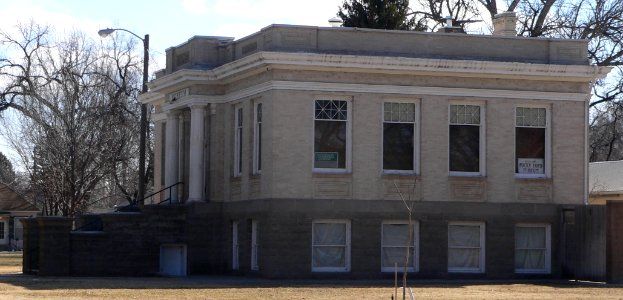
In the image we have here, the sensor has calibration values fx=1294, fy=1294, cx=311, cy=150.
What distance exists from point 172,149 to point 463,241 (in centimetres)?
1003

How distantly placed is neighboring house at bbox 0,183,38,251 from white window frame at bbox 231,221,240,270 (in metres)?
45.3

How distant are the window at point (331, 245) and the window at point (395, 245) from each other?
1.03m

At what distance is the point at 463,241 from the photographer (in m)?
36.0

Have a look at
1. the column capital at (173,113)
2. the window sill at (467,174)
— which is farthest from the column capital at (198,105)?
the window sill at (467,174)

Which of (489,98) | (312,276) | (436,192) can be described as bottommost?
(312,276)

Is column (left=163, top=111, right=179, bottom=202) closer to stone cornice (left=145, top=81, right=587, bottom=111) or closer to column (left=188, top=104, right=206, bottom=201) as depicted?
column (left=188, top=104, right=206, bottom=201)

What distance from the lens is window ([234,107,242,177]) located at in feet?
123

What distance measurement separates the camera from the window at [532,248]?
1433 inches

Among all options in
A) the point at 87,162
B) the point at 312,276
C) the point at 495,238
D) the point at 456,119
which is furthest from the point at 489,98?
the point at 87,162

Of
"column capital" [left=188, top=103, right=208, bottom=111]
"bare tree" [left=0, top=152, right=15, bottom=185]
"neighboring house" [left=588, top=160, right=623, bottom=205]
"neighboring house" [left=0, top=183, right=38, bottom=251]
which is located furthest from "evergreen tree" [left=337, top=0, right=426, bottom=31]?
"neighboring house" [left=0, top=183, right=38, bottom=251]

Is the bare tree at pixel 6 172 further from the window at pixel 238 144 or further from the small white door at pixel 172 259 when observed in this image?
the window at pixel 238 144

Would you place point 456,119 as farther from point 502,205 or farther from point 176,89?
point 176,89

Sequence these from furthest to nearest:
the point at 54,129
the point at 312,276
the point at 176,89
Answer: the point at 54,129 → the point at 176,89 → the point at 312,276

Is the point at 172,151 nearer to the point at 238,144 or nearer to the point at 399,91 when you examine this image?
the point at 238,144
